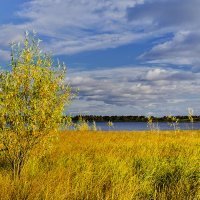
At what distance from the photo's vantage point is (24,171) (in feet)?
45.0

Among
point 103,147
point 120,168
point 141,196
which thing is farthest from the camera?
point 103,147

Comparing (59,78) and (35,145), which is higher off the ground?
(59,78)

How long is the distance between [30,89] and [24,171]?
2.93 metres

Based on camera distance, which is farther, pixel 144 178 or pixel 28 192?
pixel 144 178

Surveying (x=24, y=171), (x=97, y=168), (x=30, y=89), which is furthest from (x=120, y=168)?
(x=30, y=89)

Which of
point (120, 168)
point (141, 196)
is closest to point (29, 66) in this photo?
point (120, 168)

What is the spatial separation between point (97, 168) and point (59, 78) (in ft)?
12.1

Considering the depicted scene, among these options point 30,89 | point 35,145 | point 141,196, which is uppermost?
point 30,89

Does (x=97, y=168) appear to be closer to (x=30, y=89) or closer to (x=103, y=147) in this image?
(x=30, y=89)

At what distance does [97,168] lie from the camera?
538 inches

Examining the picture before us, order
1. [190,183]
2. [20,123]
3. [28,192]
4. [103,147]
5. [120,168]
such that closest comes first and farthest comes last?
[28,192] → [190,183] → [120,168] → [20,123] → [103,147]

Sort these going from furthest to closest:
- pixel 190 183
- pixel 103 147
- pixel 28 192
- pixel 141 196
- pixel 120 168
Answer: pixel 103 147 < pixel 120 168 < pixel 190 183 < pixel 141 196 < pixel 28 192

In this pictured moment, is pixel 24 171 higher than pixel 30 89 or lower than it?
lower

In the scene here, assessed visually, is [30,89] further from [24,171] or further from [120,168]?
[120,168]
